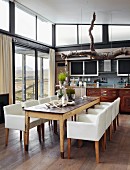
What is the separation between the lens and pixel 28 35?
24.3 ft

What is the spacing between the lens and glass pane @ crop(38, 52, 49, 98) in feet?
27.4

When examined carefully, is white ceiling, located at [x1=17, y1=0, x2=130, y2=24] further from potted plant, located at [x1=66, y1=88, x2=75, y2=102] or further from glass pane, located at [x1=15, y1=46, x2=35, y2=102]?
potted plant, located at [x1=66, y1=88, x2=75, y2=102]

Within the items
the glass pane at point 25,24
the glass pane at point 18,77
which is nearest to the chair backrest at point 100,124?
the glass pane at point 18,77

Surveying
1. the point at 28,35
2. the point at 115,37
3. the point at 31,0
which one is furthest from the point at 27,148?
the point at 115,37

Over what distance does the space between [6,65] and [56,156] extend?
3517mm

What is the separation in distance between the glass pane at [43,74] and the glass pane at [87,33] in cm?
168

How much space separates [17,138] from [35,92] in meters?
3.38

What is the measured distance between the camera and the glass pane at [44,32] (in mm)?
8136

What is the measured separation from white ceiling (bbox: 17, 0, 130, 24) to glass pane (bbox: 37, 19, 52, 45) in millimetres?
559

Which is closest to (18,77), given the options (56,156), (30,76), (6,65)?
(30,76)

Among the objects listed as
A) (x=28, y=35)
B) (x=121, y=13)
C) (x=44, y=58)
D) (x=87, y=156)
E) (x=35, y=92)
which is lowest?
(x=87, y=156)

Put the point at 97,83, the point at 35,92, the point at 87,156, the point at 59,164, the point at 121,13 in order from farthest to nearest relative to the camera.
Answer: the point at 97,83, the point at 35,92, the point at 121,13, the point at 87,156, the point at 59,164

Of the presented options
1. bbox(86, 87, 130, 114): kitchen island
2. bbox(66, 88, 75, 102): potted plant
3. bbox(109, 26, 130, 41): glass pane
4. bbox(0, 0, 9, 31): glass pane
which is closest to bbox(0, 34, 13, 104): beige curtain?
bbox(0, 0, 9, 31): glass pane

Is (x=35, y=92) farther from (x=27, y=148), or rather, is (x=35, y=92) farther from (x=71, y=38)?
(x=27, y=148)
